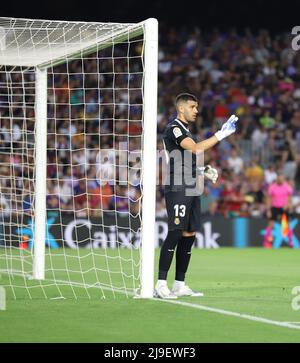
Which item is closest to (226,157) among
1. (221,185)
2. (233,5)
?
(221,185)

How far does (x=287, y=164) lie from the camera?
1043 inches

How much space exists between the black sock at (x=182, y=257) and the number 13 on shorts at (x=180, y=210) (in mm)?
473

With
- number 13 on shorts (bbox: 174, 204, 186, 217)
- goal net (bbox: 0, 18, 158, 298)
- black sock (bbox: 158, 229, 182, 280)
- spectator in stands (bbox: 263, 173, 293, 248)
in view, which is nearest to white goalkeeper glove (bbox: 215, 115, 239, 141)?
goal net (bbox: 0, 18, 158, 298)

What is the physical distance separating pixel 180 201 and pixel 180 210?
0.11 meters

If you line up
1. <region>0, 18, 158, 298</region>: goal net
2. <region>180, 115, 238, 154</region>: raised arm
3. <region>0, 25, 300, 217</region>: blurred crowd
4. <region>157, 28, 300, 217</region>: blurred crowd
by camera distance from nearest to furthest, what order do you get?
<region>180, 115, 238, 154</region>: raised arm → <region>0, 18, 158, 298</region>: goal net → <region>0, 25, 300, 217</region>: blurred crowd → <region>157, 28, 300, 217</region>: blurred crowd

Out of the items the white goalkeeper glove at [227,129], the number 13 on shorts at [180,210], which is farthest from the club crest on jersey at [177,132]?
the number 13 on shorts at [180,210]

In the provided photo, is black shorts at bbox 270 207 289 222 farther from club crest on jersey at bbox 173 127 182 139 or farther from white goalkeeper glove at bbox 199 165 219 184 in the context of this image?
club crest on jersey at bbox 173 127 182 139

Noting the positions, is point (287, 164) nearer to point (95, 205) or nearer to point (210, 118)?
point (210, 118)

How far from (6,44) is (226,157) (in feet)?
47.1

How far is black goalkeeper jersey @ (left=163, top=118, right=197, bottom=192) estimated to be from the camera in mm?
10781

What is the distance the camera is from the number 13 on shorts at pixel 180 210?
10.7 metres

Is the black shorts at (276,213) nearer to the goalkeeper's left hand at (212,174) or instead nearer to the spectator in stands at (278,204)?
the spectator in stands at (278,204)

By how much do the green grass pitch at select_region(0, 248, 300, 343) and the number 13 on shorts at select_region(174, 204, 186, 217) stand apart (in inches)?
38.4

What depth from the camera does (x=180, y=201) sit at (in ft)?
35.3
